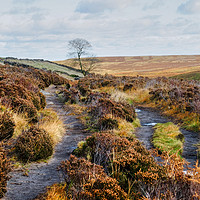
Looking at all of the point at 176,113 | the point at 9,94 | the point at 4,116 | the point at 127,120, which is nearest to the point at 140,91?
the point at 176,113

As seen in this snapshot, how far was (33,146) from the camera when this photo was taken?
5520 millimetres

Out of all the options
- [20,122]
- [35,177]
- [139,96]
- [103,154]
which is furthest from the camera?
[139,96]

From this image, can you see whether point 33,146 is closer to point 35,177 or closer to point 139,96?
point 35,177

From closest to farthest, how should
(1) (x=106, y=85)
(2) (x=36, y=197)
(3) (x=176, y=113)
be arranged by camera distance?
1. (2) (x=36, y=197)
2. (3) (x=176, y=113)
3. (1) (x=106, y=85)

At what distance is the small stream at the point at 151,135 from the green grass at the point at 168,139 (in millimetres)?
206

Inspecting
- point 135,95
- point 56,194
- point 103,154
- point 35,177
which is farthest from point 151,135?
point 135,95

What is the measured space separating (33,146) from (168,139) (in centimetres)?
473

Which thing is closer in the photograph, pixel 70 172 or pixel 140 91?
pixel 70 172

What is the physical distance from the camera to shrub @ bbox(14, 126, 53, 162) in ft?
17.8

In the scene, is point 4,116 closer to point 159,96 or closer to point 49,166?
point 49,166

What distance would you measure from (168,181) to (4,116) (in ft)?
14.9

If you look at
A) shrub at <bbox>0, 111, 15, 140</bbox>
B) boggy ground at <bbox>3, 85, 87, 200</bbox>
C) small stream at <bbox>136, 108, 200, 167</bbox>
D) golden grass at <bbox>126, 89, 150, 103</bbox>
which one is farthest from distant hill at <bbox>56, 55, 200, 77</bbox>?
boggy ground at <bbox>3, 85, 87, 200</bbox>

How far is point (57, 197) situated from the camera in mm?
3615

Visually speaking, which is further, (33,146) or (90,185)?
(33,146)
